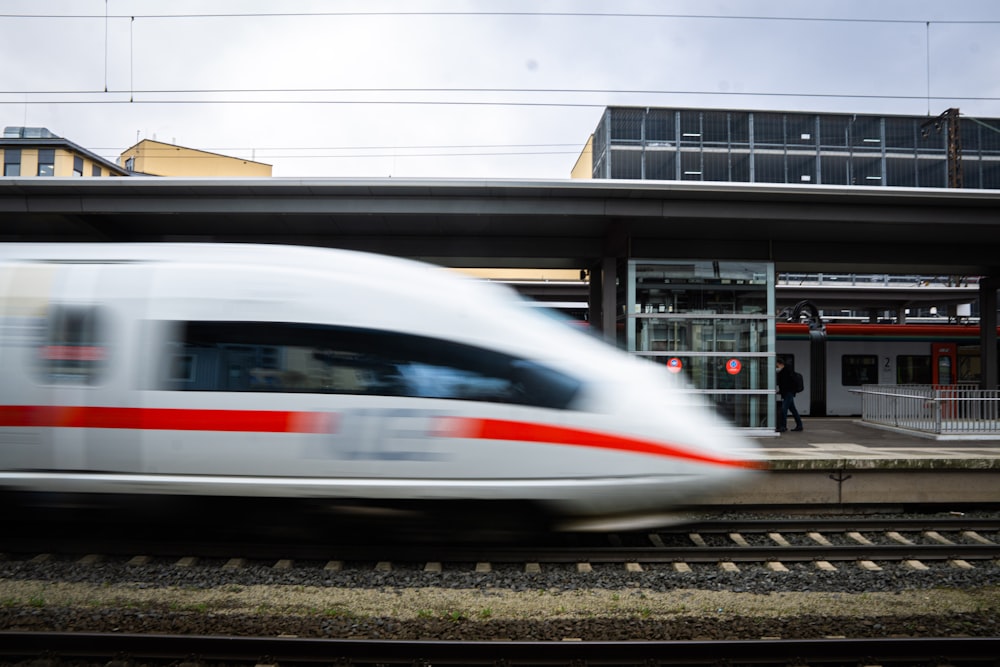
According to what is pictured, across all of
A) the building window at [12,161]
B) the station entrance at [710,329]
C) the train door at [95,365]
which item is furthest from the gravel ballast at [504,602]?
the building window at [12,161]

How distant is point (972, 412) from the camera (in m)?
11.8

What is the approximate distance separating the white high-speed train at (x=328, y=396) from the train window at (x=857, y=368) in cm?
1412

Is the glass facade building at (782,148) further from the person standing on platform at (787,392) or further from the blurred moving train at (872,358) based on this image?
the person standing on platform at (787,392)

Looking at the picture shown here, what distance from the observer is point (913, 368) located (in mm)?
17203

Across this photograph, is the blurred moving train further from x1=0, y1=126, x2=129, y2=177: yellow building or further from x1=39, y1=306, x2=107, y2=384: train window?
x1=0, y1=126, x2=129, y2=177: yellow building

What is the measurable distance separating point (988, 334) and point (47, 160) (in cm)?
4309

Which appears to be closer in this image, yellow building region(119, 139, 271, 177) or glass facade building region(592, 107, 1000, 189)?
glass facade building region(592, 107, 1000, 189)

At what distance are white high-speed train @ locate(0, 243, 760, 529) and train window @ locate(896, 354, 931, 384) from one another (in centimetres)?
1508

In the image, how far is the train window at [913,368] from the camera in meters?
17.1

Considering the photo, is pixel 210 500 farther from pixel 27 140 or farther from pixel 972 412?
pixel 27 140

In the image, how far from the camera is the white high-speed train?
4363 mm

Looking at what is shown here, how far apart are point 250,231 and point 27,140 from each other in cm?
3204

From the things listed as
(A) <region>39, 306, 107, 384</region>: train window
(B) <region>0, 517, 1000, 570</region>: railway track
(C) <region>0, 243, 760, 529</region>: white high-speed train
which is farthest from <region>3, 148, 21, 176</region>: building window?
(A) <region>39, 306, 107, 384</region>: train window

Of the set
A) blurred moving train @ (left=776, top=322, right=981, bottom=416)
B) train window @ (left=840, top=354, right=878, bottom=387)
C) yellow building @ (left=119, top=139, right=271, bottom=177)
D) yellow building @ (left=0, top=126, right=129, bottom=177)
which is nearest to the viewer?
blurred moving train @ (left=776, top=322, right=981, bottom=416)
